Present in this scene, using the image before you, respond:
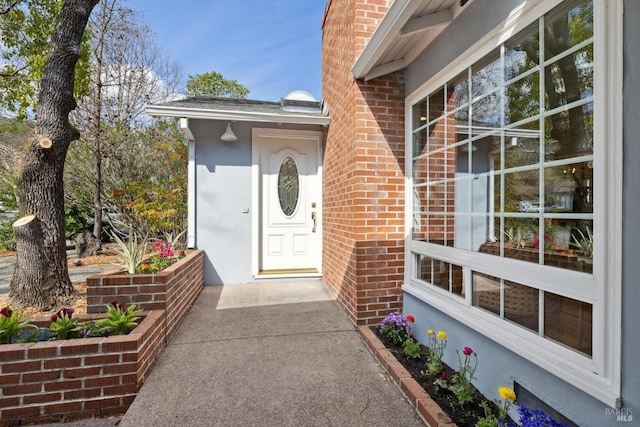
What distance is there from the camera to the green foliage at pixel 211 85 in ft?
53.9

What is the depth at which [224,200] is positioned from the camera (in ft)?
16.3

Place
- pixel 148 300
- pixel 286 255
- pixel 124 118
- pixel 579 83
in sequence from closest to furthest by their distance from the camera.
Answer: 1. pixel 579 83
2. pixel 148 300
3. pixel 286 255
4. pixel 124 118

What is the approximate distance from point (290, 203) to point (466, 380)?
376 centimetres

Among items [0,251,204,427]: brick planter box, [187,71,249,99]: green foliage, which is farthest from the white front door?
[187,71,249,99]: green foliage

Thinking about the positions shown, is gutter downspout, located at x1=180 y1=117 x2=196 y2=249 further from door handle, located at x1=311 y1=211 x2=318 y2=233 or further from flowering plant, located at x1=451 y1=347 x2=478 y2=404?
flowering plant, located at x1=451 y1=347 x2=478 y2=404

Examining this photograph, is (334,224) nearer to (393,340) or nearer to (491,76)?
(393,340)

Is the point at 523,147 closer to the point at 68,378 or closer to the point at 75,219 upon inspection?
the point at 68,378

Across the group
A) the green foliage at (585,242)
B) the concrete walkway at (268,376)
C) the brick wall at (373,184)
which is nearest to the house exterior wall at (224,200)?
the concrete walkway at (268,376)

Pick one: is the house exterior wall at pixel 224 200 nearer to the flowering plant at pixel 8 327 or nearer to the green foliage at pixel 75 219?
the flowering plant at pixel 8 327

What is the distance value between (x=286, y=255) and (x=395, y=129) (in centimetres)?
290

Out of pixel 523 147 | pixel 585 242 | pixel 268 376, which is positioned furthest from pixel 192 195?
pixel 585 242

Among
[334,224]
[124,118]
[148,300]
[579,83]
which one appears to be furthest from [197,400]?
[124,118]

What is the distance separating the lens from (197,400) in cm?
218

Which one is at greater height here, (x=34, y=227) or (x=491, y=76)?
(x=491, y=76)
